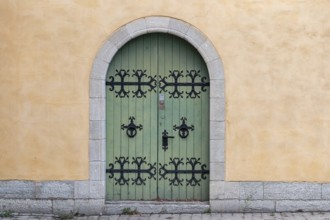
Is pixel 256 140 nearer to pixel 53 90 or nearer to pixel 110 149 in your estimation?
pixel 110 149

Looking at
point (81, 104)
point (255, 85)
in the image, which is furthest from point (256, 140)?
point (81, 104)

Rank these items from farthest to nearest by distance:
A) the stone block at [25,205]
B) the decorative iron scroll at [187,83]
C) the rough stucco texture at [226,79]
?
the decorative iron scroll at [187,83] < the stone block at [25,205] < the rough stucco texture at [226,79]

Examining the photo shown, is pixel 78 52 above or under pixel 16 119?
above

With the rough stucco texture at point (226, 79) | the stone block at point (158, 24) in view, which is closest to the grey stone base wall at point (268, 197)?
the rough stucco texture at point (226, 79)

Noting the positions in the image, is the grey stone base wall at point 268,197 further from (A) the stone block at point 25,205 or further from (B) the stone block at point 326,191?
(A) the stone block at point 25,205

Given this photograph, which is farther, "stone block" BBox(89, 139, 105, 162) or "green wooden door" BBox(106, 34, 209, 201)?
"green wooden door" BBox(106, 34, 209, 201)

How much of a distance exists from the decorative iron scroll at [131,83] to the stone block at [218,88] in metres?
0.81

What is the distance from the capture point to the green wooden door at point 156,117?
1138cm

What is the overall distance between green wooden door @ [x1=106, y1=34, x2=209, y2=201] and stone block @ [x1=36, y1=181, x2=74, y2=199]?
540mm

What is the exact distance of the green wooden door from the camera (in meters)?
11.4

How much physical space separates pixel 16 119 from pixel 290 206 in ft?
12.6

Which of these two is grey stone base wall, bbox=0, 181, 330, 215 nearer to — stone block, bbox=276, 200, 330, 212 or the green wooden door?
stone block, bbox=276, 200, 330, 212

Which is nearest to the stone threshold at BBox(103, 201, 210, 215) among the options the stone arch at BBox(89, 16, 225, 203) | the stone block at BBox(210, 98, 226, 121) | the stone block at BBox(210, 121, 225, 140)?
the stone arch at BBox(89, 16, 225, 203)

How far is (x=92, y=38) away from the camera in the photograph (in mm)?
11164
